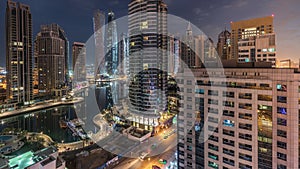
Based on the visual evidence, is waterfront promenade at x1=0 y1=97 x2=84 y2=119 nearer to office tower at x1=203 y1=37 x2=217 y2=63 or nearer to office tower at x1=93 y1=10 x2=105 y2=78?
office tower at x1=203 y1=37 x2=217 y2=63

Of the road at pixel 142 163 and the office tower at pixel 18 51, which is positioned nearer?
the road at pixel 142 163

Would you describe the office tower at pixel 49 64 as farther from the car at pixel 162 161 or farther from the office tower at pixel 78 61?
the car at pixel 162 161

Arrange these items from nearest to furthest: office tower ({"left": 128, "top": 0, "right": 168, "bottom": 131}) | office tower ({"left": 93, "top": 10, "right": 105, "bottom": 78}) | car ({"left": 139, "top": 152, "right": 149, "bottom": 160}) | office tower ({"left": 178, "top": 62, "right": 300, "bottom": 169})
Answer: office tower ({"left": 178, "top": 62, "right": 300, "bottom": 169}) → car ({"left": 139, "top": 152, "right": 149, "bottom": 160}) → office tower ({"left": 128, "top": 0, "right": 168, "bottom": 131}) → office tower ({"left": 93, "top": 10, "right": 105, "bottom": 78})

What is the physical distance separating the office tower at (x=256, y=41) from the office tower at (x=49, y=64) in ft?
79.7

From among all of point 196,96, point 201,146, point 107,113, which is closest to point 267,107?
point 196,96

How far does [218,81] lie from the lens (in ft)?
17.0

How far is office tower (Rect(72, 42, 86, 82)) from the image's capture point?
141 feet

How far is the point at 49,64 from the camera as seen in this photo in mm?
25812

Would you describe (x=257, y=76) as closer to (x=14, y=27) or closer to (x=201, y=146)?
(x=201, y=146)

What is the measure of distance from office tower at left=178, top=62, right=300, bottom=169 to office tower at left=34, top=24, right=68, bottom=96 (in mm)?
24378

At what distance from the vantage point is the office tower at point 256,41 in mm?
9492

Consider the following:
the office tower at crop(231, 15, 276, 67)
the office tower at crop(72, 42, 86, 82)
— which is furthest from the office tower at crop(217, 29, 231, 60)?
the office tower at crop(72, 42, 86, 82)

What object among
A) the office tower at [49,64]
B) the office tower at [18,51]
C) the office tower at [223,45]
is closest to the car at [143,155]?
the office tower at [223,45]

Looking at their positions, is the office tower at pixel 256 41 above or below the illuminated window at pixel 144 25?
below
